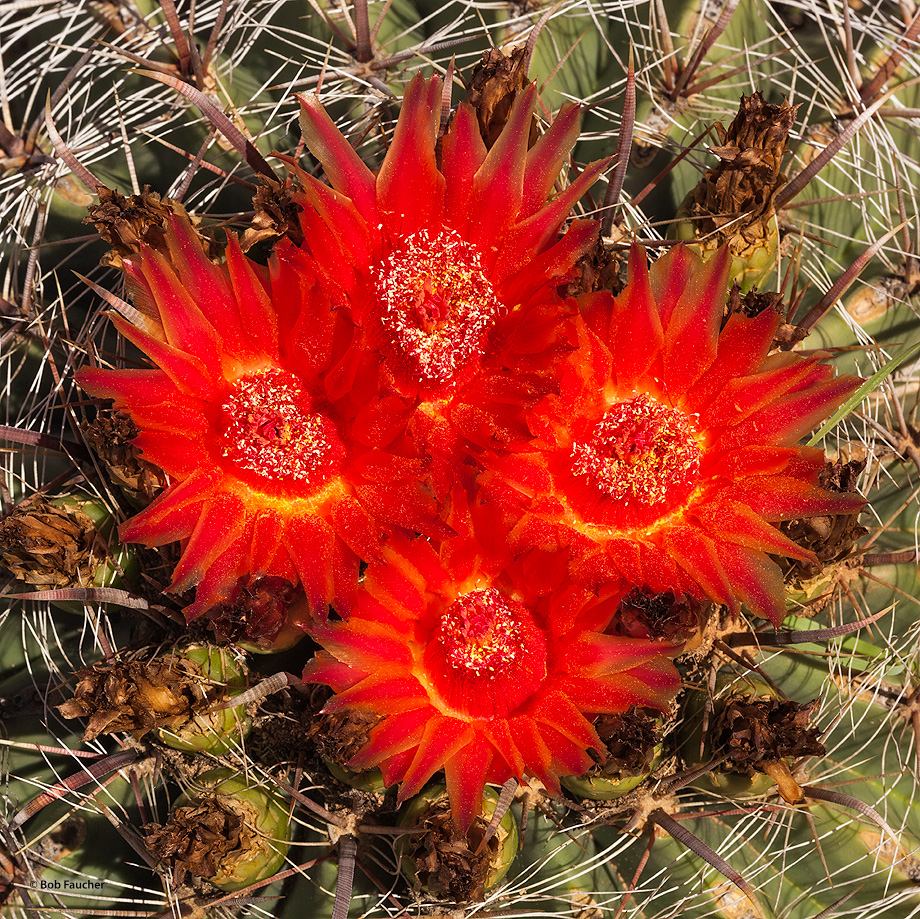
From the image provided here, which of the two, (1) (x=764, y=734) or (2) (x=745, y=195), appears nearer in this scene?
(1) (x=764, y=734)

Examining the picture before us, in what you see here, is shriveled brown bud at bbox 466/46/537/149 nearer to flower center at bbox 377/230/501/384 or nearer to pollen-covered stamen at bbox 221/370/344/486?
flower center at bbox 377/230/501/384

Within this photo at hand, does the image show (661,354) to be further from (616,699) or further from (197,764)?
(197,764)

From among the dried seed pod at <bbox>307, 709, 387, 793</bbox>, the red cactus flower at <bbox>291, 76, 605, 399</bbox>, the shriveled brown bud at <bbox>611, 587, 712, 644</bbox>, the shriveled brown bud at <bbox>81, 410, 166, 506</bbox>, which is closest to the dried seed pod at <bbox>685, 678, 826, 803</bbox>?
the shriveled brown bud at <bbox>611, 587, 712, 644</bbox>

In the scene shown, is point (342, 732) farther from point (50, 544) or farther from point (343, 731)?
point (50, 544)

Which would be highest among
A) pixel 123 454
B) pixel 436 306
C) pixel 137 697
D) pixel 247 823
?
pixel 436 306

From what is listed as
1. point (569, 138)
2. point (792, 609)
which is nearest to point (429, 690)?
point (792, 609)

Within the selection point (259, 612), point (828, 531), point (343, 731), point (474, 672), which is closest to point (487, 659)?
point (474, 672)
